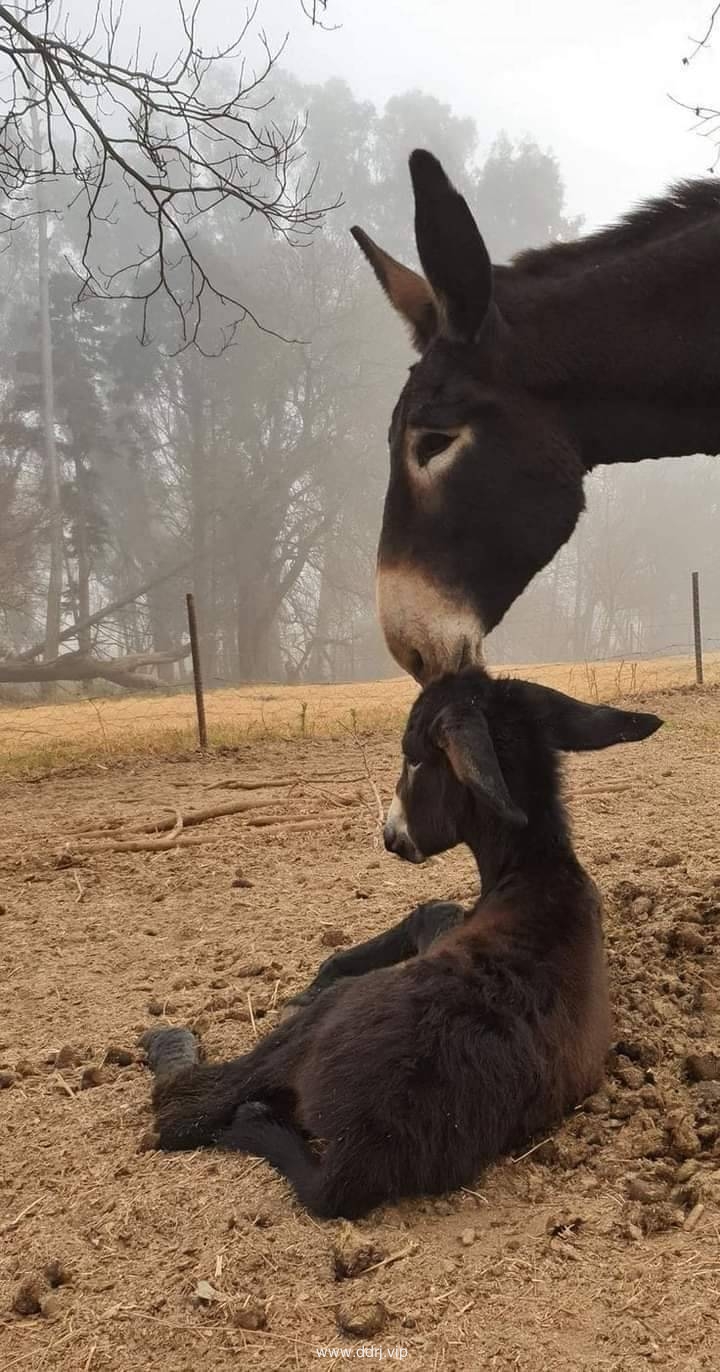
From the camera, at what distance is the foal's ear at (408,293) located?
3.09 meters

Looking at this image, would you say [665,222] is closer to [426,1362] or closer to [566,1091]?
[566,1091]

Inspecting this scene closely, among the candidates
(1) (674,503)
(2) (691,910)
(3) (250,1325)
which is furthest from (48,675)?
(1) (674,503)

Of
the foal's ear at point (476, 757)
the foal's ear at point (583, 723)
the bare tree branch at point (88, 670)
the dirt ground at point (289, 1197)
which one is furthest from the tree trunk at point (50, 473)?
the foal's ear at point (476, 757)

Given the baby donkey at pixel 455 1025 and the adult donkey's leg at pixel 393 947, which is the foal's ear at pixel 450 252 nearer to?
the baby donkey at pixel 455 1025

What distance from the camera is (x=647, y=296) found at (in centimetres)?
299

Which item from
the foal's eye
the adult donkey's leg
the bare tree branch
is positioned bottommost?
the adult donkey's leg

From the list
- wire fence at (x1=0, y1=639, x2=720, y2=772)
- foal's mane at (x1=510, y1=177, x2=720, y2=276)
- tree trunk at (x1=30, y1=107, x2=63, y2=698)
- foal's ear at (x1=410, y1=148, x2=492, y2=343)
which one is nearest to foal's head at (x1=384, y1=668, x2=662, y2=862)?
foal's ear at (x1=410, y1=148, x2=492, y2=343)

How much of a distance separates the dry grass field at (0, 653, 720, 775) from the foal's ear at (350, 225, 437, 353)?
6.32m

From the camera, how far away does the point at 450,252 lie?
8.85 ft

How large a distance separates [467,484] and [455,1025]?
1597 mm

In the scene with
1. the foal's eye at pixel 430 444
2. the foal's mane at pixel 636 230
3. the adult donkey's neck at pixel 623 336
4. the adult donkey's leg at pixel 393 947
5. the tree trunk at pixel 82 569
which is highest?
the tree trunk at pixel 82 569

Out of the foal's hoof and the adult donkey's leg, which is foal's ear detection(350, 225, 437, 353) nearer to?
the adult donkey's leg

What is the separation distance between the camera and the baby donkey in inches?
82.3

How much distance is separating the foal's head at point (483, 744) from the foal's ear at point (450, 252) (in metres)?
1.09
